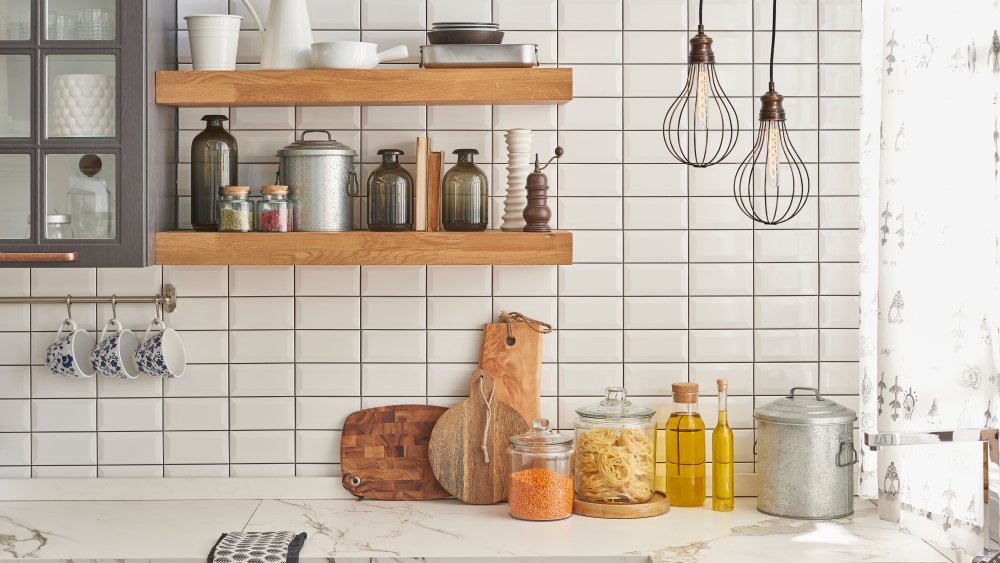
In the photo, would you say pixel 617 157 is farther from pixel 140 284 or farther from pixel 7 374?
pixel 7 374

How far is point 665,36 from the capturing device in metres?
2.36

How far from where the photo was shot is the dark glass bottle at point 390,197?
2195mm

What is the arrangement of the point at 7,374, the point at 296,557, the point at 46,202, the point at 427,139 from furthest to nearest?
1. the point at 7,374
2. the point at 427,139
3. the point at 46,202
4. the point at 296,557

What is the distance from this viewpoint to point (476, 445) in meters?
2.30

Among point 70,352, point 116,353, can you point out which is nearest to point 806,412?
point 116,353

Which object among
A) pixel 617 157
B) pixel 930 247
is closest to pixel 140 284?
pixel 617 157

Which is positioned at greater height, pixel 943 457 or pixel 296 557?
pixel 943 457

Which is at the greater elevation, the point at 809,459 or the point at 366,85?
the point at 366,85

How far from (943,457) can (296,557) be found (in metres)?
1.33

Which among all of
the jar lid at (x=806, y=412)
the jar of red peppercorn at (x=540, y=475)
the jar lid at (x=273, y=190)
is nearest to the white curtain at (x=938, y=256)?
the jar lid at (x=806, y=412)

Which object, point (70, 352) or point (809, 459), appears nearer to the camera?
point (809, 459)

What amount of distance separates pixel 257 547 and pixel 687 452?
0.99 meters

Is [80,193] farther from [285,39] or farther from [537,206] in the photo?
[537,206]

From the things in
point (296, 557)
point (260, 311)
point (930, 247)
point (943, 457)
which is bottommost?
point (296, 557)
